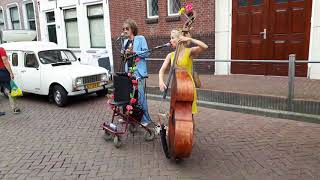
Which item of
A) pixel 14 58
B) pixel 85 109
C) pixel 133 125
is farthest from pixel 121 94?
pixel 14 58

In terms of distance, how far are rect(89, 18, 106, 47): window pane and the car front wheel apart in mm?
7134

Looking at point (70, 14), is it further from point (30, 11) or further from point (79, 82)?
point (79, 82)

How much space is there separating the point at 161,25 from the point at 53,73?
16.5ft

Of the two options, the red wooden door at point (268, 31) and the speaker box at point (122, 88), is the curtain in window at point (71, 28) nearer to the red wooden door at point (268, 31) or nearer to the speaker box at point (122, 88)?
the red wooden door at point (268, 31)

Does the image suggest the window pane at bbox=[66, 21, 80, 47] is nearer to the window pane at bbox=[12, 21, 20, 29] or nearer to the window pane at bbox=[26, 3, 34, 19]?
the window pane at bbox=[26, 3, 34, 19]

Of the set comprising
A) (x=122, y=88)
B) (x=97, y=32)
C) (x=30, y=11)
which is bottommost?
(x=122, y=88)

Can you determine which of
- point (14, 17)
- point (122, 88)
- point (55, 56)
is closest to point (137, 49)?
point (122, 88)

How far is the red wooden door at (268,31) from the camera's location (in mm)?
8641

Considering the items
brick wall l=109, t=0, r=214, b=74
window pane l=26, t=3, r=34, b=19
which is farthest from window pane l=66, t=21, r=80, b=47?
window pane l=26, t=3, r=34, b=19

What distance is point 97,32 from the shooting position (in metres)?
15.2

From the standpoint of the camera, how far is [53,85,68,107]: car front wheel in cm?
793

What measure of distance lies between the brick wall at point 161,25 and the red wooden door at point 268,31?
84 cm

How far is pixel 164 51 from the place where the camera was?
11.7 m

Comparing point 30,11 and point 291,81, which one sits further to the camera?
point 30,11
